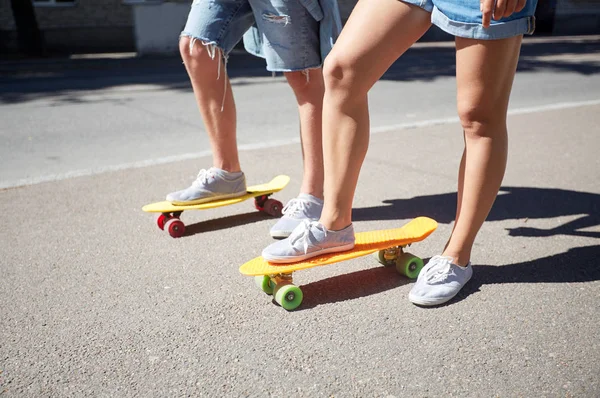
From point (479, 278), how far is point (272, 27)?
172cm

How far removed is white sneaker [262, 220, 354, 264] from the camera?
2.58m

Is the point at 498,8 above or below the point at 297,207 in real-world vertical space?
above

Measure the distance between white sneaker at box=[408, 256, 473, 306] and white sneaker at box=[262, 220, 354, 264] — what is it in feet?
1.31

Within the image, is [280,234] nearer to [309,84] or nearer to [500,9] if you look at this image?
[309,84]

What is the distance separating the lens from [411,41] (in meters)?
2.42

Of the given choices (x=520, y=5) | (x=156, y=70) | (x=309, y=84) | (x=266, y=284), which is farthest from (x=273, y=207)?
(x=156, y=70)

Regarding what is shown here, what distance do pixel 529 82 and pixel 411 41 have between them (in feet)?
30.2

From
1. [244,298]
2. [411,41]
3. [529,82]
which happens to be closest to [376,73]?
[411,41]

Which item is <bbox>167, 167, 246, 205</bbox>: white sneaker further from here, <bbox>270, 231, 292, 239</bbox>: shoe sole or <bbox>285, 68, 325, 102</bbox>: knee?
<bbox>285, 68, 325, 102</bbox>: knee

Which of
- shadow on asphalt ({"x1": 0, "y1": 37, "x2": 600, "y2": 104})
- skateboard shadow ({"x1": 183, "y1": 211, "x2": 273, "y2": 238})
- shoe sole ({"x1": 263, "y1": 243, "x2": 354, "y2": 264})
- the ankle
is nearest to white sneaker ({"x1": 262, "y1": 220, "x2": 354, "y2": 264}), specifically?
shoe sole ({"x1": 263, "y1": 243, "x2": 354, "y2": 264})

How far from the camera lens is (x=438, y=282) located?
101 inches

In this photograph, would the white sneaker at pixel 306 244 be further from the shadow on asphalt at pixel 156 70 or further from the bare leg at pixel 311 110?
the shadow on asphalt at pixel 156 70

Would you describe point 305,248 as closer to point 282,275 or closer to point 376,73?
point 282,275

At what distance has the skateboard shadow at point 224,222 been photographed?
3.54 metres
